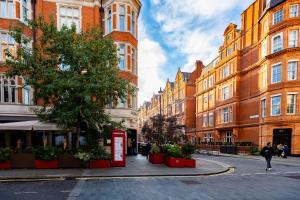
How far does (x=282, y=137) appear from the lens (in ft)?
89.4

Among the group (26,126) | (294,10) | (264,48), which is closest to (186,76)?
(264,48)

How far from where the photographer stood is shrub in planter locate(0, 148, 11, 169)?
43.2 feet

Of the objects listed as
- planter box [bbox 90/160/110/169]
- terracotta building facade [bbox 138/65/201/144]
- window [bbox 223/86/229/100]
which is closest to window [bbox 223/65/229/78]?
window [bbox 223/86/229/100]

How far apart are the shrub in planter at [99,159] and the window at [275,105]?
21803mm

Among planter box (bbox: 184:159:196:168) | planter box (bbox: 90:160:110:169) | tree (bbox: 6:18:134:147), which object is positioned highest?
tree (bbox: 6:18:134:147)

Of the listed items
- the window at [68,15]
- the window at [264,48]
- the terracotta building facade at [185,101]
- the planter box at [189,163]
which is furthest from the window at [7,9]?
the terracotta building facade at [185,101]

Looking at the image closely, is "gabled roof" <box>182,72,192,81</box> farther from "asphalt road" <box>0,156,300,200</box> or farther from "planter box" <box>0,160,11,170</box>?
"planter box" <box>0,160,11,170</box>

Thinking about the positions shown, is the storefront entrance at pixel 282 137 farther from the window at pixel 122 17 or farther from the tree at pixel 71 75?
the tree at pixel 71 75

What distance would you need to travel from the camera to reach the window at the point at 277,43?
89.6 ft

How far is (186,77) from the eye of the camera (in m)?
59.6

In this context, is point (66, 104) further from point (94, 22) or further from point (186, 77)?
point (186, 77)

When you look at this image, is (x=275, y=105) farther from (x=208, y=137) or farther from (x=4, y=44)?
(x=4, y=44)

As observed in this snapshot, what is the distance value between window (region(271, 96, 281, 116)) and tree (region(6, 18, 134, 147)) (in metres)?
21.3

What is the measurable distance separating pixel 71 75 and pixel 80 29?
10.6 metres
